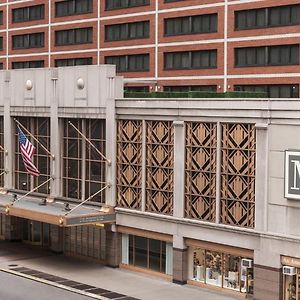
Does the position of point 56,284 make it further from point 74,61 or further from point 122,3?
point 74,61

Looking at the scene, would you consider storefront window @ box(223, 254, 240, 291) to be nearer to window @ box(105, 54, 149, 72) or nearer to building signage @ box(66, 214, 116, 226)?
building signage @ box(66, 214, 116, 226)

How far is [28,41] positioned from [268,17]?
119ft

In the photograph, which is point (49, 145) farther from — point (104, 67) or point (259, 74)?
point (259, 74)

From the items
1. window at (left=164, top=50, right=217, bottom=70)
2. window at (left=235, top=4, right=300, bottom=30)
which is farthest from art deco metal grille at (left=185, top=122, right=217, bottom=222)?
window at (left=164, top=50, right=217, bottom=70)

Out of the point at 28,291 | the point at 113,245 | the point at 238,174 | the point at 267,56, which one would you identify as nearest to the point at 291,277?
the point at 238,174

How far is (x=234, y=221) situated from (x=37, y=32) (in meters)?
51.7

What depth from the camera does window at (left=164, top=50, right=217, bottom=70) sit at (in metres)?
65.2

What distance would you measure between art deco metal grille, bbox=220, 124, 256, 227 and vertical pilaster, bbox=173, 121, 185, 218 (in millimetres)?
2886

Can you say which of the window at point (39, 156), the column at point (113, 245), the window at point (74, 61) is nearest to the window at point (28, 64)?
the window at point (74, 61)

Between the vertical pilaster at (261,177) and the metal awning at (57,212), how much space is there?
11444 mm

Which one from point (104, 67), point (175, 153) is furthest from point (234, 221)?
point (104, 67)

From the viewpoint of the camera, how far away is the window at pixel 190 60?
2566 inches

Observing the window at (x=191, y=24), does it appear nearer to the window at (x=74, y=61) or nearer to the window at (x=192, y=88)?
the window at (x=192, y=88)

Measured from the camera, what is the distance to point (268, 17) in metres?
60.2
